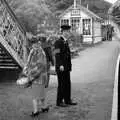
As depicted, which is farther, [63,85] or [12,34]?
[12,34]

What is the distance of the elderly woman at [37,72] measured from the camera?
7899 mm

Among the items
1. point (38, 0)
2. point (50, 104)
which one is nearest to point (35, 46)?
point (50, 104)

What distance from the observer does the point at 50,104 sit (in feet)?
30.0

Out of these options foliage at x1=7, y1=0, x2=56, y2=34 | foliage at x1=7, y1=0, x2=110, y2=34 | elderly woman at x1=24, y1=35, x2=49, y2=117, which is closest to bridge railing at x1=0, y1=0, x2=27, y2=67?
elderly woman at x1=24, y1=35, x2=49, y2=117

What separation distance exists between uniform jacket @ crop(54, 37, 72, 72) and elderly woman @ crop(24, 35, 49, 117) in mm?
547

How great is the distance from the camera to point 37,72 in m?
7.94

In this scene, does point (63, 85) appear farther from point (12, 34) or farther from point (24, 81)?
point (12, 34)

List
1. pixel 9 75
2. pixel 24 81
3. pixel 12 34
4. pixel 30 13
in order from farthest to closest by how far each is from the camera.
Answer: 1. pixel 30 13
2. pixel 9 75
3. pixel 12 34
4. pixel 24 81

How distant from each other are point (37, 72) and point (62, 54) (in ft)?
3.12

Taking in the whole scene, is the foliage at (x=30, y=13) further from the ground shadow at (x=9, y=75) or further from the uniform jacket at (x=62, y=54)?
the uniform jacket at (x=62, y=54)

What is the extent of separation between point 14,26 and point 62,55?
5.03 meters

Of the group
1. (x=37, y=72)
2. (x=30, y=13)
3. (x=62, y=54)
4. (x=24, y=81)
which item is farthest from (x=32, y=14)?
(x=24, y=81)

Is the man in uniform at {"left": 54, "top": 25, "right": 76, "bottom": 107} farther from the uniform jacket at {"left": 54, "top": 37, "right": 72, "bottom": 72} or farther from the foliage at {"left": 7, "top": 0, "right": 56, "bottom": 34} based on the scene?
the foliage at {"left": 7, "top": 0, "right": 56, "bottom": 34}

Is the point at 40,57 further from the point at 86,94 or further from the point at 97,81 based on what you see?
the point at 97,81
